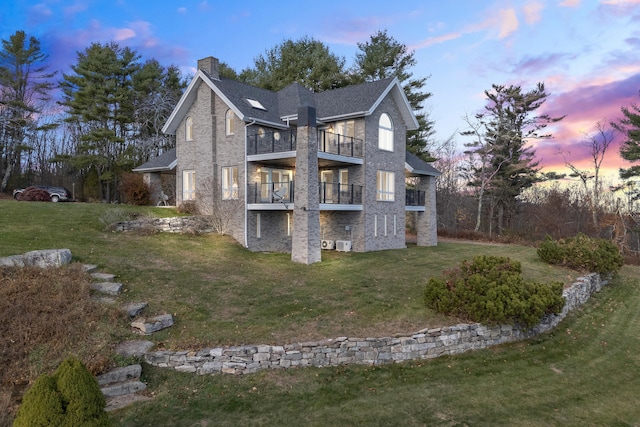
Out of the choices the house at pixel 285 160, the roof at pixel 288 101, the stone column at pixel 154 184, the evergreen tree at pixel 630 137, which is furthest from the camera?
the evergreen tree at pixel 630 137

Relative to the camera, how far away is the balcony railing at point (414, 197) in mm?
26250

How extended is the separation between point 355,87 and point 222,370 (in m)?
19.5

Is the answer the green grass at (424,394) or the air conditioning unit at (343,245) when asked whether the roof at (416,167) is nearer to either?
the air conditioning unit at (343,245)

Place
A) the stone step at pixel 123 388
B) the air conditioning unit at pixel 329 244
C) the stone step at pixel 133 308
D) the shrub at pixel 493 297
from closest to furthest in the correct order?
the stone step at pixel 123 388 < the stone step at pixel 133 308 < the shrub at pixel 493 297 < the air conditioning unit at pixel 329 244

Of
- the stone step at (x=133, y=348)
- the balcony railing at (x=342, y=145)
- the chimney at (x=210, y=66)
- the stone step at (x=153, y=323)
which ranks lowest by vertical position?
the stone step at (x=133, y=348)

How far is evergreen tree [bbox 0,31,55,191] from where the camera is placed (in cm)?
3675

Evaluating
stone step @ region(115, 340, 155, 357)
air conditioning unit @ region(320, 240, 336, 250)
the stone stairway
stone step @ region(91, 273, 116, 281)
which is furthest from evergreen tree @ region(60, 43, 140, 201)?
stone step @ region(115, 340, 155, 357)

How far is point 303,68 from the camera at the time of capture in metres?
38.8

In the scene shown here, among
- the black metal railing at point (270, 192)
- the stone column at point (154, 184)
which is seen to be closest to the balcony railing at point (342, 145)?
the black metal railing at point (270, 192)

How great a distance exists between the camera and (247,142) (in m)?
20.7

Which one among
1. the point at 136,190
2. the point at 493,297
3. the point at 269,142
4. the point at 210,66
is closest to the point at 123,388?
the point at 493,297

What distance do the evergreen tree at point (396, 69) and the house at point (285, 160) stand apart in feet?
47.7

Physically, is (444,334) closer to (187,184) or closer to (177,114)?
(187,184)

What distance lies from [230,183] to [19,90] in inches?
1215
